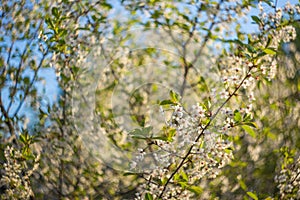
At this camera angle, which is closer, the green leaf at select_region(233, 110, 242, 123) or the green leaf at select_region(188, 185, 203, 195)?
the green leaf at select_region(233, 110, 242, 123)

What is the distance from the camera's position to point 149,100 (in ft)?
4.70

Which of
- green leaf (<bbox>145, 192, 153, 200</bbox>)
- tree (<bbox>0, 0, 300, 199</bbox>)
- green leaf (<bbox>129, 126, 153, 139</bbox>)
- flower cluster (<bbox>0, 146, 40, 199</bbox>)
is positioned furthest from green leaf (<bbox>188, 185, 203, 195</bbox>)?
flower cluster (<bbox>0, 146, 40, 199</bbox>)

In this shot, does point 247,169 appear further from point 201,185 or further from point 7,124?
point 7,124

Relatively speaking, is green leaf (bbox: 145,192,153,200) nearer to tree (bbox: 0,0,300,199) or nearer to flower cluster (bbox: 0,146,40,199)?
tree (bbox: 0,0,300,199)

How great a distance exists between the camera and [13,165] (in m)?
1.32

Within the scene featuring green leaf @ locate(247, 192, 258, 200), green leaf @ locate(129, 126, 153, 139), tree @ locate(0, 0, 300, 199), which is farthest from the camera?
green leaf @ locate(247, 192, 258, 200)

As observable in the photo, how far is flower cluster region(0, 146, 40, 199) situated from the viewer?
1301 millimetres

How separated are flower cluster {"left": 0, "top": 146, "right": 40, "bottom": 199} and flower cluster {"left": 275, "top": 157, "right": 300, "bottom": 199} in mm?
689

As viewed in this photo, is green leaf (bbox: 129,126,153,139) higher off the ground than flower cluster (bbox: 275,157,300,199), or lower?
higher

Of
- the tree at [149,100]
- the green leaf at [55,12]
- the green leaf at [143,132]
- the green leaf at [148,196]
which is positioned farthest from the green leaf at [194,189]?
the green leaf at [55,12]

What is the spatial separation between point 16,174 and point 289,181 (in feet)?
2.59

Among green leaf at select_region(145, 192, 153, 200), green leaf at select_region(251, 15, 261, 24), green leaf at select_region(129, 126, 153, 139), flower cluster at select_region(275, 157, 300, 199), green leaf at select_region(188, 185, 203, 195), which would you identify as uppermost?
green leaf at select_region(251, 15, 261, 24)

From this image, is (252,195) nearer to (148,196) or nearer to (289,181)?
(289,181)

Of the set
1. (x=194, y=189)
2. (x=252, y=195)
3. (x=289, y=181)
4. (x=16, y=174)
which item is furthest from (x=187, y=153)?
(x=16, y=174)
